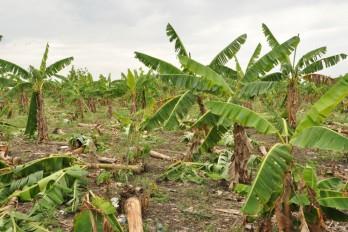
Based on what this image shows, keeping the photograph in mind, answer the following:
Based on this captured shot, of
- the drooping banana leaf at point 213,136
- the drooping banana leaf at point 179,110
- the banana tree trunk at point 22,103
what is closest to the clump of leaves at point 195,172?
the drooping banana leaf at point 213,136

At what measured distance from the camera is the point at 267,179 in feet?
14.7

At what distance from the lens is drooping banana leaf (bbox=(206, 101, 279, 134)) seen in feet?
16.3

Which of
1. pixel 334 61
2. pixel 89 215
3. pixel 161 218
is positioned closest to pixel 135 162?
pixel 161 218

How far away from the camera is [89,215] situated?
16.3ft

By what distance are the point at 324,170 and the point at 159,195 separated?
4.08 meters

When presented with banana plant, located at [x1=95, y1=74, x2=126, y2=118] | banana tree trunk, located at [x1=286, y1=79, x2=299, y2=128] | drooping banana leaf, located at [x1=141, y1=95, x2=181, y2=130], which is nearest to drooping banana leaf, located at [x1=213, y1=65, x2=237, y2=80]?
drooping banana leaf, located at [x1=141, y1=95, x2=181, y2=130]

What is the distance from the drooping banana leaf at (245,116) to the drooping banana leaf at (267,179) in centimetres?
40

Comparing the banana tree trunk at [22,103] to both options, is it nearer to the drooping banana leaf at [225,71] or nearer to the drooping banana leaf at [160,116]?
the drooping banana leaf at [160,116]

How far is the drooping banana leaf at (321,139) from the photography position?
450 cm

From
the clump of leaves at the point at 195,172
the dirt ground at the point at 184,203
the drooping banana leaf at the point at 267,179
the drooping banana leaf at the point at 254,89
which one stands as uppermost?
the drooping banana leaf at the point at 254,89

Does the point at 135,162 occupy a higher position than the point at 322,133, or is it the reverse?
the point at 322,133

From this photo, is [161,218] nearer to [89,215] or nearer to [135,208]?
[135,208]

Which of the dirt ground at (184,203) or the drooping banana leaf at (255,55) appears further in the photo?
the drooping banana leaf at (255,55)

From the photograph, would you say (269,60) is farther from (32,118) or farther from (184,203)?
(32,118)
